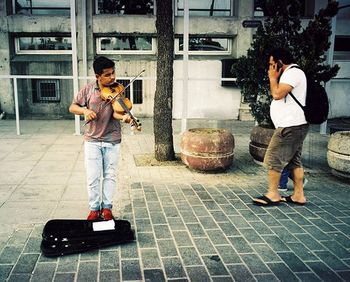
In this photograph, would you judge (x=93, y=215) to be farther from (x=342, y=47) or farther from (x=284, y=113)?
(x=342, y=47)

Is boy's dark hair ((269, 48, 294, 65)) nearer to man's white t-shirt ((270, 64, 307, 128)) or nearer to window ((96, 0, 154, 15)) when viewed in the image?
man's white t-shirt ((270, 64, 307, 128))

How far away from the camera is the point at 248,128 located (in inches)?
407

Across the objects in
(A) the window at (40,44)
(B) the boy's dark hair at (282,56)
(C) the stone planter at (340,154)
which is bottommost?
(C) the stone planter at (340,154)

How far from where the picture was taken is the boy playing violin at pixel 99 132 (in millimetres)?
3727

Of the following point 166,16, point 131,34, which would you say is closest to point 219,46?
point 131,34

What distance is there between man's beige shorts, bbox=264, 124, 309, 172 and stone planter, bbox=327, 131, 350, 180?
4.53 feet

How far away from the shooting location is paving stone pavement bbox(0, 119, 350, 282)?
10.6 ft

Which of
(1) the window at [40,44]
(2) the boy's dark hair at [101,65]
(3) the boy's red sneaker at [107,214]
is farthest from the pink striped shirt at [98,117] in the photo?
(1) the window at [40,44]

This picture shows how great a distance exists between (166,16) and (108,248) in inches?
171

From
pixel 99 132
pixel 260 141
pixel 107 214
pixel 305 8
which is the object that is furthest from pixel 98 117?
pixel 305 8

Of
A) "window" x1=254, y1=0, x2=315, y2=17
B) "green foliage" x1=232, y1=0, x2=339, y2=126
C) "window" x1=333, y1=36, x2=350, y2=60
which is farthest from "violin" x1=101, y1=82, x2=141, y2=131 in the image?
"window" x1=333, y1=36, x2=350, y2=60

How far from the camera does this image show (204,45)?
11.6 metres

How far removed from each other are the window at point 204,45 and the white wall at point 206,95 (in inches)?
15.1

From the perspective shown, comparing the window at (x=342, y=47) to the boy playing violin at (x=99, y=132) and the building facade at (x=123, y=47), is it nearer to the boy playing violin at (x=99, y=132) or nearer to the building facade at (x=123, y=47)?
the building facade at (x=123, y=47)
